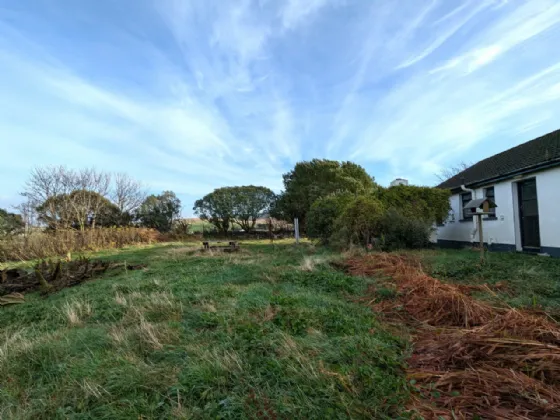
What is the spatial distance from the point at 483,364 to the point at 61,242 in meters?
18.4

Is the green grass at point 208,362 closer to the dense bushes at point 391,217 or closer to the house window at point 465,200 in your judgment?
the dense bushes at point 391,217

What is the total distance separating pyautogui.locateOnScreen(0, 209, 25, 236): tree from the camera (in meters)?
15.3

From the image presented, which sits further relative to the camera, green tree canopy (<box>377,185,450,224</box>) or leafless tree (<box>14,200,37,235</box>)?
leafless tree (<box>14,200,37,235</box>)

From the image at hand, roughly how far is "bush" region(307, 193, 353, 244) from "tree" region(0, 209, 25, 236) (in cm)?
1578

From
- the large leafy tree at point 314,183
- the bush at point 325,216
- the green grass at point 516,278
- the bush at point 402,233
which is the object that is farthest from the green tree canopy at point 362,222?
the large leafy tree at point 314,183

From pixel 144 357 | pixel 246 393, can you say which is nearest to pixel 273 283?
pixel 144 357

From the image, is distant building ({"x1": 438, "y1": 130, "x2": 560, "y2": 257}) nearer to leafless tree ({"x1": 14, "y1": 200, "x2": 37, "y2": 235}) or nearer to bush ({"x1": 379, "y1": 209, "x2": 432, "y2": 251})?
bush ({"x1": 379, "y1": 209, "x2": 432, "y2": 251})

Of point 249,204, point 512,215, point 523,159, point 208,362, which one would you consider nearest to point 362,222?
point 512,215

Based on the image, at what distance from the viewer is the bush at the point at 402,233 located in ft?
35.3

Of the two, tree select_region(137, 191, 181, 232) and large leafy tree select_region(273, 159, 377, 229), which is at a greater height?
large leafy tree select_region(273, 159, 377, 229)

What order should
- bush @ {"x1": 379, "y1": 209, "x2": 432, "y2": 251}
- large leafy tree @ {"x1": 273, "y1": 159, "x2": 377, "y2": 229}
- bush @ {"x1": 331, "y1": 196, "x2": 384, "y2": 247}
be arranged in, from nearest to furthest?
Answer: bush @ {"x1": 379, "y1": 209, "x2": 432, "y2": 251}, bush @ {"x1": 331, "y1": 196, "x2": 384, "y2": 247}, large leafy tree @ {"x1": 273, "y1": 159, "x2": 377, "y2": 229}

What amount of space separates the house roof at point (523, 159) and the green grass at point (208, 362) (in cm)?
861

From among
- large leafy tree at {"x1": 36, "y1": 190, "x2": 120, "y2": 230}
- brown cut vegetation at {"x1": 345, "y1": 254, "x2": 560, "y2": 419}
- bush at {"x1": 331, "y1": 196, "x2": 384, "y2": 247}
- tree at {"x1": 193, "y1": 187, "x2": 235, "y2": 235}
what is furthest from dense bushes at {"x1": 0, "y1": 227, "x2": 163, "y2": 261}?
brown cut vegetation at {"x1": 345, "y1": 254, "x2": 560, "y2": 419}

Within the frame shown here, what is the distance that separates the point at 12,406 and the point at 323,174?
80.3ft
